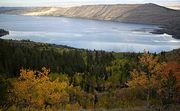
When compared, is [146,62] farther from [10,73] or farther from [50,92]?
Answer: [10,73]

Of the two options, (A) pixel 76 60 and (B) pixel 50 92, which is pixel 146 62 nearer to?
(B) pixel 50 92

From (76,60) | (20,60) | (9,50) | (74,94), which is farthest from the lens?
(76,60)

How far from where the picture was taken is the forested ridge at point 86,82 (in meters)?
61.5

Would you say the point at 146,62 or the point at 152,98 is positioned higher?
the point at 146,62

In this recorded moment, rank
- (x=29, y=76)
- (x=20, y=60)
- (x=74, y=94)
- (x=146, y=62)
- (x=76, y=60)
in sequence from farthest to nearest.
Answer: (x=76, y=60) < (x=20, y=60) < (x=74, y=94) < (x=146, y=62) < (x=29, y=76)

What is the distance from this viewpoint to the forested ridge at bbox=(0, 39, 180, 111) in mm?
61547

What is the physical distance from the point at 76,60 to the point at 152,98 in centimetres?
7537

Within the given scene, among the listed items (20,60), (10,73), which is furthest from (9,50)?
(10,73)

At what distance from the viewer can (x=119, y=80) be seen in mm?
124188

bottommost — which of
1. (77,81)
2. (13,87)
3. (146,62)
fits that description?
(77,81)

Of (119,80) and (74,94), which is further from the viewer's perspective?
(119,80)

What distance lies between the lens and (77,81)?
398 feet

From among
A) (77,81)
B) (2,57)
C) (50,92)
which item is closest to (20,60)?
(2,57)

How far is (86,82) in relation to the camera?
396ft
